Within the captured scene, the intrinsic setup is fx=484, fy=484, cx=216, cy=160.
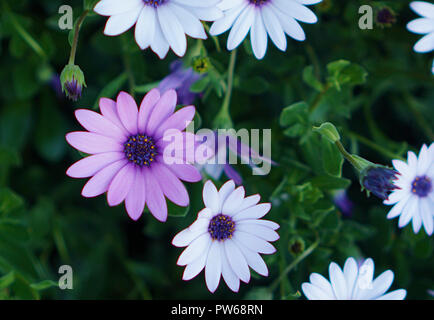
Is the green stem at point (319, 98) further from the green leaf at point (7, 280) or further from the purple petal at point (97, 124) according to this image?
the green leaf at point (7, 280)

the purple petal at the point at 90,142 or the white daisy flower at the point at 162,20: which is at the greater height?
the white daisy flower at the point at 162,20

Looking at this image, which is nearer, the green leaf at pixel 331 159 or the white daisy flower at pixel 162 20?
the white daisy flower at pixel 162 20

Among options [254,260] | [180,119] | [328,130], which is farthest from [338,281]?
[180,119]

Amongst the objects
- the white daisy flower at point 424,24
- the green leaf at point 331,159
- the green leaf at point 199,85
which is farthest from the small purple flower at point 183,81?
the white daisy flower at point 424,24

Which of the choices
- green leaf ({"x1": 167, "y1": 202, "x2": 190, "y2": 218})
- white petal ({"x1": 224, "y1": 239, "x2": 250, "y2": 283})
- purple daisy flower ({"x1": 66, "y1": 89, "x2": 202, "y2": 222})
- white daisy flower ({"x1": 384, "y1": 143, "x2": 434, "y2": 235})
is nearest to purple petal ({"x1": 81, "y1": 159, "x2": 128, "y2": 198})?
purple daisy flower ({"x1": 66, "y1": 89, "x2": 202, "y2": 222})

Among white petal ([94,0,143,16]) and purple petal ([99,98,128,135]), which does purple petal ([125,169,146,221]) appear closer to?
purple petal ([99,98,128,135])

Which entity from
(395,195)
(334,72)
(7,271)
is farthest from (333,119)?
(7,271)

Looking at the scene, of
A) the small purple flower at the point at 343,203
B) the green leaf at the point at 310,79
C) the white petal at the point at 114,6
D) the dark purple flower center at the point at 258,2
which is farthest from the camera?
the small purple flower at the point at 343,203
